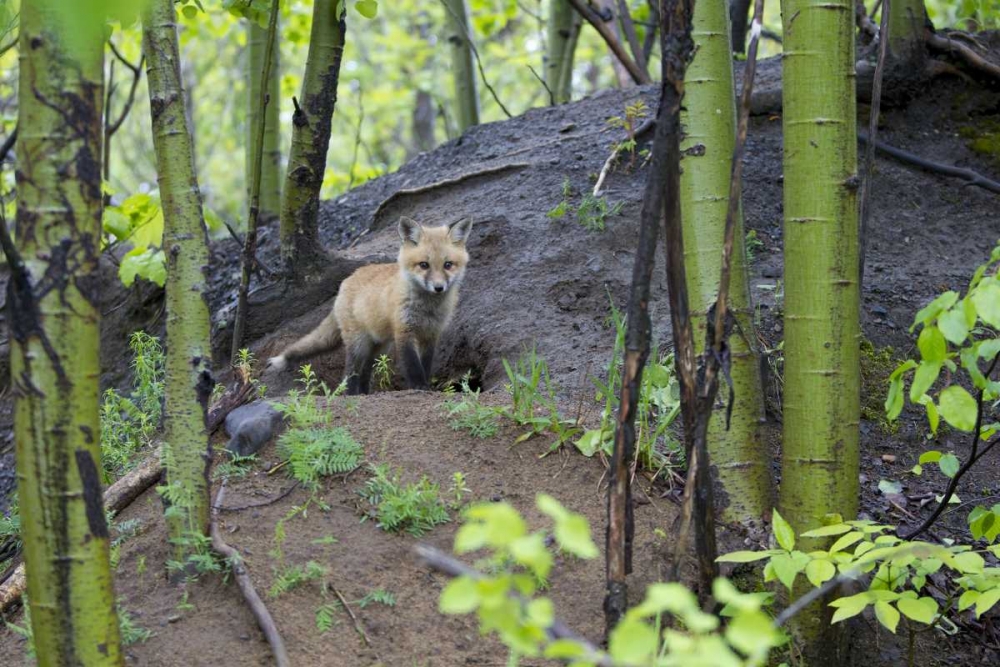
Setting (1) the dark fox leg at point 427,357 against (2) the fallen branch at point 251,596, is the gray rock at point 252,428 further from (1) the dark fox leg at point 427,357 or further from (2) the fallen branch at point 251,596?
(1) the dark fox leg at point 427,357

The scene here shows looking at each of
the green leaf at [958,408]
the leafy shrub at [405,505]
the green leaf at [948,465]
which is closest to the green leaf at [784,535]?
the green leaf at [958,408]

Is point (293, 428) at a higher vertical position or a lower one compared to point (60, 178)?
lower

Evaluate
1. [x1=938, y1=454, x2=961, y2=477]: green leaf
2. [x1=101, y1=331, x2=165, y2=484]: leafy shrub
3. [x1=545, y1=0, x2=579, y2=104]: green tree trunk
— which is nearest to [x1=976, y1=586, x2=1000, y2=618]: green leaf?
[x1=938, y1=454, x2=961, y2=477]: green leaf

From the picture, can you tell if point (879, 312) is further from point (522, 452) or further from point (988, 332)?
point (522, 452)

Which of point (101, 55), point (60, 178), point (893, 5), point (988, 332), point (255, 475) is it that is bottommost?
point (255, 475)

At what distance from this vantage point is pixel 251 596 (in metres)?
2.90

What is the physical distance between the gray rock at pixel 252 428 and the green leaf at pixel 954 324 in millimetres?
2570

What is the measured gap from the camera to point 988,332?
4594 millimetres

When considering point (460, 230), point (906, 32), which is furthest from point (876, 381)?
point (906, 32)

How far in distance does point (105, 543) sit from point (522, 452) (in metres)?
1.96

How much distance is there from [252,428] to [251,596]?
985mm

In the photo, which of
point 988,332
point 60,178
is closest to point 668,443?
point 988,332

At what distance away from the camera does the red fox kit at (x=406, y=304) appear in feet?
19.2

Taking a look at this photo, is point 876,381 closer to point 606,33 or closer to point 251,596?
point 251,596
